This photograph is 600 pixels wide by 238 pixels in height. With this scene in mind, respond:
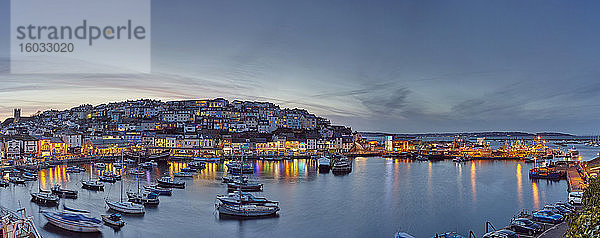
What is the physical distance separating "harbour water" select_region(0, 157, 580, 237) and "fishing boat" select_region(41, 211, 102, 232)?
17 centimetres

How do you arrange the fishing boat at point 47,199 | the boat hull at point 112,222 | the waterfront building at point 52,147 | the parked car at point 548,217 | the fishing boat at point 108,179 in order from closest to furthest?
the parked car at point 548,217, the boat hull at point 112,222, the fishing boat at point 47,199, the fishing boat at point 108,179, the waterfront building at point 52,147

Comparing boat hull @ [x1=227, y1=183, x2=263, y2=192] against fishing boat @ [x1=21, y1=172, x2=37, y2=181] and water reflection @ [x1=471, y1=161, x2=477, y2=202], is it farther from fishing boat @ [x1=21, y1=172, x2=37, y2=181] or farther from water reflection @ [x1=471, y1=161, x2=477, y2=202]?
fishing boat @ [x1=21, y1=172, x2=37, y2=181]

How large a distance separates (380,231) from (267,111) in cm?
3879

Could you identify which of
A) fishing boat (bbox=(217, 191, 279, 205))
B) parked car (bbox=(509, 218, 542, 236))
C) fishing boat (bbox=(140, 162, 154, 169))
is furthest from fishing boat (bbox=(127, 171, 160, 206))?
fishing boat (bbox=(140, 162, 154, 169))

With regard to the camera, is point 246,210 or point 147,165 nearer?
point 246,210

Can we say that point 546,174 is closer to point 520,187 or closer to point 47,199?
point 520,187

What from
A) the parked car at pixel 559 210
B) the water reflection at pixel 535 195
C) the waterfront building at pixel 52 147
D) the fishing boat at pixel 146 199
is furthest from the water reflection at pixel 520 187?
the waterfront building at pixel 52 147

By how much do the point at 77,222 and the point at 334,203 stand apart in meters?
6.64

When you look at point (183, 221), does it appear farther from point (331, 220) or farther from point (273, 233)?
point (331, 220)

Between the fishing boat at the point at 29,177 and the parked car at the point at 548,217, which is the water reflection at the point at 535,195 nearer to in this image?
the parked car at the point at 548,217

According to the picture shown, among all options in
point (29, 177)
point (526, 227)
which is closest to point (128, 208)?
point (526, 227)

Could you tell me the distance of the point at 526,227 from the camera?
24.6ft

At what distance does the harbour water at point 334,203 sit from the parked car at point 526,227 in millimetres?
1249

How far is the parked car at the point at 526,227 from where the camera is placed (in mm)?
7446
